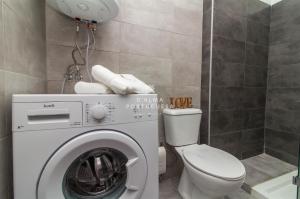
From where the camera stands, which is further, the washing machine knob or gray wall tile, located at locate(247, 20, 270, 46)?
gray wall tile, located at locate(247, 20, 270, 46)

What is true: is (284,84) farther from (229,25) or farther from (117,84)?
(117,84)

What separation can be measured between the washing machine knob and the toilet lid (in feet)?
2.21

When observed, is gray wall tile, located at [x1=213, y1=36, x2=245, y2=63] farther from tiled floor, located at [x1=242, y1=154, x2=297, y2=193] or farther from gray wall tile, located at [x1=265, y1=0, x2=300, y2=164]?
tiled floor, located at [x1=242, y1=154, x2=297, y2=193]

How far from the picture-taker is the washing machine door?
0.59 m

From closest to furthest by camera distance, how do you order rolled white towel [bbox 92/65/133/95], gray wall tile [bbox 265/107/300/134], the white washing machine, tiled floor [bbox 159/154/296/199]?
the white washing machine < rolled white towel [bbox 92/65/133/95] < tiled floor [bbox 159/154/296/199] < gray wall tile [bbox 265/107/300/134]

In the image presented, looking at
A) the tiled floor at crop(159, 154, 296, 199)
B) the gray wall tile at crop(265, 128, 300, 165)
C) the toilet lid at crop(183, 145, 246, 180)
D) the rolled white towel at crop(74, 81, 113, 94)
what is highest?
the rolled white towel at crop(74, 81, 113, 94)

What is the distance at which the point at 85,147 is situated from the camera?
628 mm

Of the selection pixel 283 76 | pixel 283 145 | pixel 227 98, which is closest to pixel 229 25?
pixel 227 98

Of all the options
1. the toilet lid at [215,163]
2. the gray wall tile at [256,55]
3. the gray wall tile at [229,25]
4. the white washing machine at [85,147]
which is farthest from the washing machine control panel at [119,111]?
the gray wall tile at [256,55]

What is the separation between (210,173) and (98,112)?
2.32 ft

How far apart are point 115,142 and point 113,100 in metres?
0.18

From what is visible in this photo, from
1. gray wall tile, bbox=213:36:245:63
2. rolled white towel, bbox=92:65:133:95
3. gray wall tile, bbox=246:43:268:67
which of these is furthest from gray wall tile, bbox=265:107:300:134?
rolled white towel, bbox=92:65:133:95

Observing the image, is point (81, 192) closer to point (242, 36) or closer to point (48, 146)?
point (48, 146)

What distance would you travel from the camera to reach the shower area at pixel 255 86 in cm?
148
